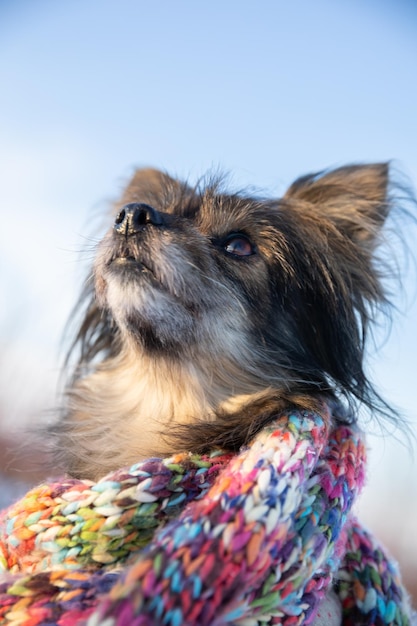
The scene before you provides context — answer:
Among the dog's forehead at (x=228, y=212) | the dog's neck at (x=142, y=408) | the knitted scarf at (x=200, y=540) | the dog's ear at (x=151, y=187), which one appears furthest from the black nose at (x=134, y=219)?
the knitted scarf at (x=200, y=540)

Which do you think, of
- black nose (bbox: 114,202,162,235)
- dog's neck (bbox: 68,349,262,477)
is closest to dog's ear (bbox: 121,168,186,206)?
black nose (bbox: 114,202,162,235)

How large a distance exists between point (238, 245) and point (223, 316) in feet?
1.23

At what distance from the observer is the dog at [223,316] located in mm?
2600

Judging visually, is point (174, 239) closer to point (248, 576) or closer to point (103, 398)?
point (103, 398)

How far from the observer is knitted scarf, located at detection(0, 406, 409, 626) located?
1.53m

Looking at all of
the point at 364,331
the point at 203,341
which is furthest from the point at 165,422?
the point at 364,331

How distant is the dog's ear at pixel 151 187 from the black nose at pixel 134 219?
2.44 ft

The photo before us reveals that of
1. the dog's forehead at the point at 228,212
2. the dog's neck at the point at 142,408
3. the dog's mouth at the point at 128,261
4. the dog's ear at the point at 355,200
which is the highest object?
the dog's ear at the point at 355,200

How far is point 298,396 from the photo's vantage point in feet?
8.43

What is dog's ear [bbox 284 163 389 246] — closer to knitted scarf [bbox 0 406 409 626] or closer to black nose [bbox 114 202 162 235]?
black nose [bbox 114 202 162 235]

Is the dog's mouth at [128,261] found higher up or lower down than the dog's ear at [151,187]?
lower down

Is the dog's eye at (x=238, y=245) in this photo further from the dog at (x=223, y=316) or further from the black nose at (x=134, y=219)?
the black nose at (x=134, y=219)

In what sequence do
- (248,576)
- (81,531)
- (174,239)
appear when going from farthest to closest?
(174,239)
(81,531)
(248,576)

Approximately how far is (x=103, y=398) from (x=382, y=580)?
A: 1.57m
